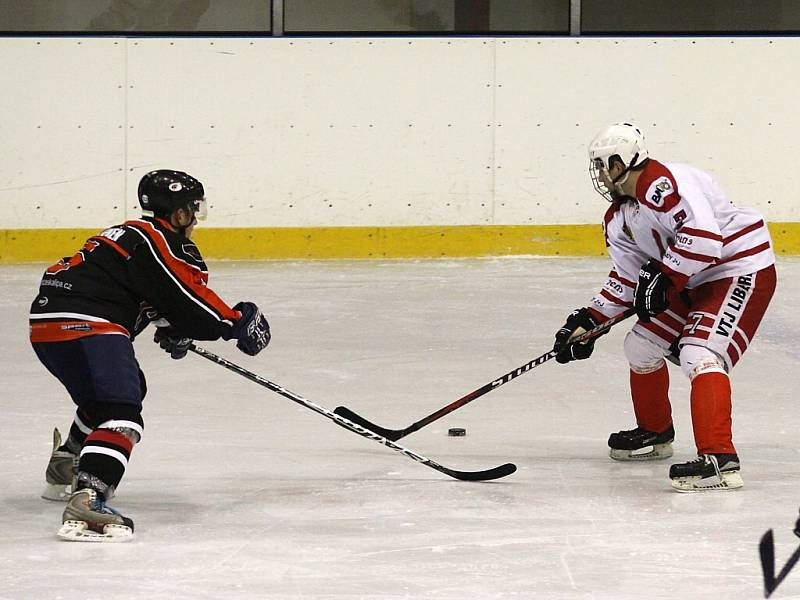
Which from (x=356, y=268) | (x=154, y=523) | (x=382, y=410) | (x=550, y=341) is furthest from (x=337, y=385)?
(x=356, y=268)

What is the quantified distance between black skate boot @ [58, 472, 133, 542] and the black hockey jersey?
344 mm

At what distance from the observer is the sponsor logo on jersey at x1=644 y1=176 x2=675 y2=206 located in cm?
368

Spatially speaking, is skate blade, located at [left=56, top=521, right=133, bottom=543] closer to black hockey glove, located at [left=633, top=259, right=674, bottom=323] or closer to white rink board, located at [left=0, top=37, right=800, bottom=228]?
black hockey glove, located at [left=633, top=259, right=674, bottom=323]

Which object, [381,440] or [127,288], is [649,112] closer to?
[381,440]

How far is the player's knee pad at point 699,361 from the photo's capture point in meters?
3.73

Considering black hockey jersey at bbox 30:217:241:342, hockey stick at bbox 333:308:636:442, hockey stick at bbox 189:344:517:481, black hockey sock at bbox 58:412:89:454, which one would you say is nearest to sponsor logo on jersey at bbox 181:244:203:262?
black hockey jersey at bbox 30:217:241:342

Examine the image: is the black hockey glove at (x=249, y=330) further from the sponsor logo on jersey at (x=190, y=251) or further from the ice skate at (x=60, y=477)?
the ice skate at (x=60, y=477)

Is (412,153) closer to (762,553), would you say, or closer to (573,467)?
(573,467)

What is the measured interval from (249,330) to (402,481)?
2.06 feet

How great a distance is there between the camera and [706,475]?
3627mm

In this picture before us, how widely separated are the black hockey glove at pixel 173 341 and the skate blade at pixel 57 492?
405mm

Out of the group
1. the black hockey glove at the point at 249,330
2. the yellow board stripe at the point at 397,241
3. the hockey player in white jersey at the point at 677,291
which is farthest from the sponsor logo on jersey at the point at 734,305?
the yellow board stripe at the point at 397,241

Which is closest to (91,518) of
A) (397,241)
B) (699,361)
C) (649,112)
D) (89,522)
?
(89,522)

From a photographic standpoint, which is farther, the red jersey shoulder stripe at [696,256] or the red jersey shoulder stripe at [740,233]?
the red jersey shoulder stripe at [740,233]
